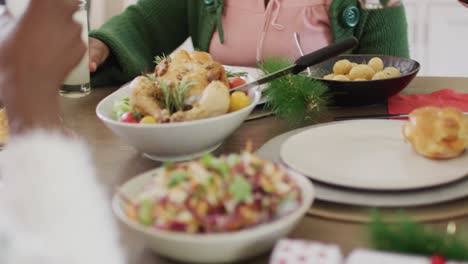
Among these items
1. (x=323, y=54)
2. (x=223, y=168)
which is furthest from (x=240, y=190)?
(x=323, y=54)

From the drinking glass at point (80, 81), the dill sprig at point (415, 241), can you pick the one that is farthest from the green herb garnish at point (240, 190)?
the drinking glass at point (80, 81)

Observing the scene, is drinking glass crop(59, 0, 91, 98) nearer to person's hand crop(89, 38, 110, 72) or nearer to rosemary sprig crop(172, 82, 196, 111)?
person's hand crop(89, 38, 110, 72)

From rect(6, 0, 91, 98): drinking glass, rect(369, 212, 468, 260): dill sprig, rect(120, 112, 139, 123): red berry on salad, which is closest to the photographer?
rect(369, 212, 468, 260): dill sprig

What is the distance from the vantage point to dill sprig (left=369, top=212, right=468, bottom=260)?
1.81 ft

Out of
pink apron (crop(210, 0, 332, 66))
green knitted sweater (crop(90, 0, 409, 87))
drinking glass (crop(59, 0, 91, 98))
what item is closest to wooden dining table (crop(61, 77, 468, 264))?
drinking glass (crop(59, 0, 91, 98))

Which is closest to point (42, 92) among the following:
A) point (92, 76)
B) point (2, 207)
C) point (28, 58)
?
→ point (28, 58)

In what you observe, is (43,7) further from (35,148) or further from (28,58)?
(35,148)

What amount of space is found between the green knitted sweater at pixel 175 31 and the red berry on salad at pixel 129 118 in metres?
0.46

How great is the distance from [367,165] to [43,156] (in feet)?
1.32

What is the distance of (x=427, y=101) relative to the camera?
1.14 metres

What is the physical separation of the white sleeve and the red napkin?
1.78 ft

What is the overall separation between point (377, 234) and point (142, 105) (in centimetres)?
43

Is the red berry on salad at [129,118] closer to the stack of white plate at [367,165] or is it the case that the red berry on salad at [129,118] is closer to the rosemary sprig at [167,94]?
the rosemary sprig at [167,94]

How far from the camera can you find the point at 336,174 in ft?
2.52
